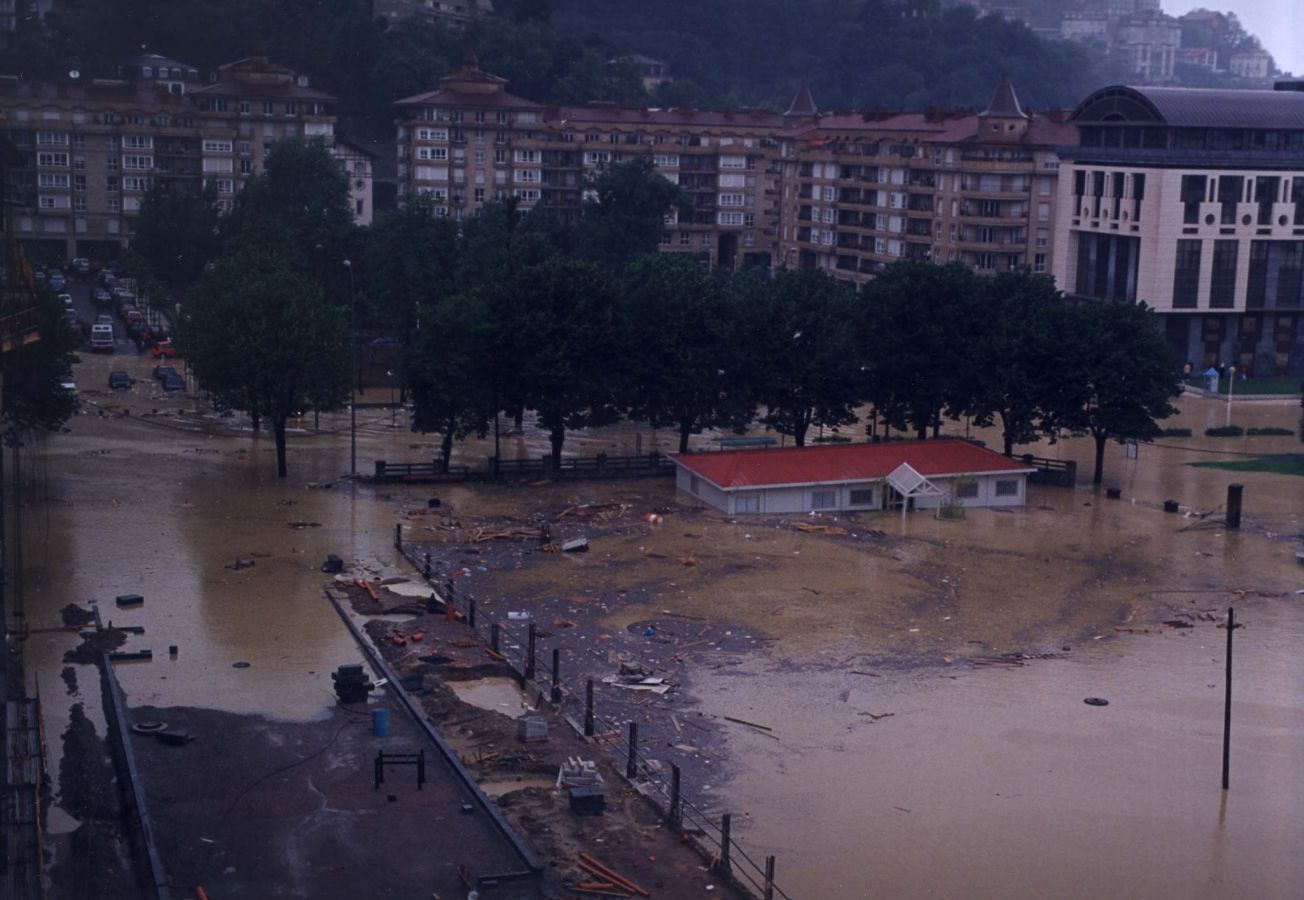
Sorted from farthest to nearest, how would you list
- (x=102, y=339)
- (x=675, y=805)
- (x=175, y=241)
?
(x=175, y=241), (x=102, y=339), (x=675, y=805)

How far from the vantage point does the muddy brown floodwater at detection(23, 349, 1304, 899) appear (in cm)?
1664

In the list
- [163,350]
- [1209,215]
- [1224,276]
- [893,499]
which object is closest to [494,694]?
[893,499]

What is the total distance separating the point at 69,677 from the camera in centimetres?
2006

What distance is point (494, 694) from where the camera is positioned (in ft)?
66.4

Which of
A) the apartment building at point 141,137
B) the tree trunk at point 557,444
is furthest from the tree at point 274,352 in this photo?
the apartment building at point 141,137

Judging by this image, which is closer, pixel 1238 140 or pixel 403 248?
pixel 403 248

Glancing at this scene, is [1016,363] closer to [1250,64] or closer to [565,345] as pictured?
[565,345]

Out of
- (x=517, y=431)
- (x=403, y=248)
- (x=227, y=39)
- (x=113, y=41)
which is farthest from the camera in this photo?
(x=227, y=39)

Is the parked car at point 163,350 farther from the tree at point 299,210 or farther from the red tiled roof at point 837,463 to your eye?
the red tiled roof at point 837,463

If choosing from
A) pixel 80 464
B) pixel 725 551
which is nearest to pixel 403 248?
pixel 80 464

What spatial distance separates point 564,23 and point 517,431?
68.9 meters

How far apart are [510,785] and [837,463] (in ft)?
53.6

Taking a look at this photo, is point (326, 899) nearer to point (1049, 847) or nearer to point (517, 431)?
point (1049, 847)

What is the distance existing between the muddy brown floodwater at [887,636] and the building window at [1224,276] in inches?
575
